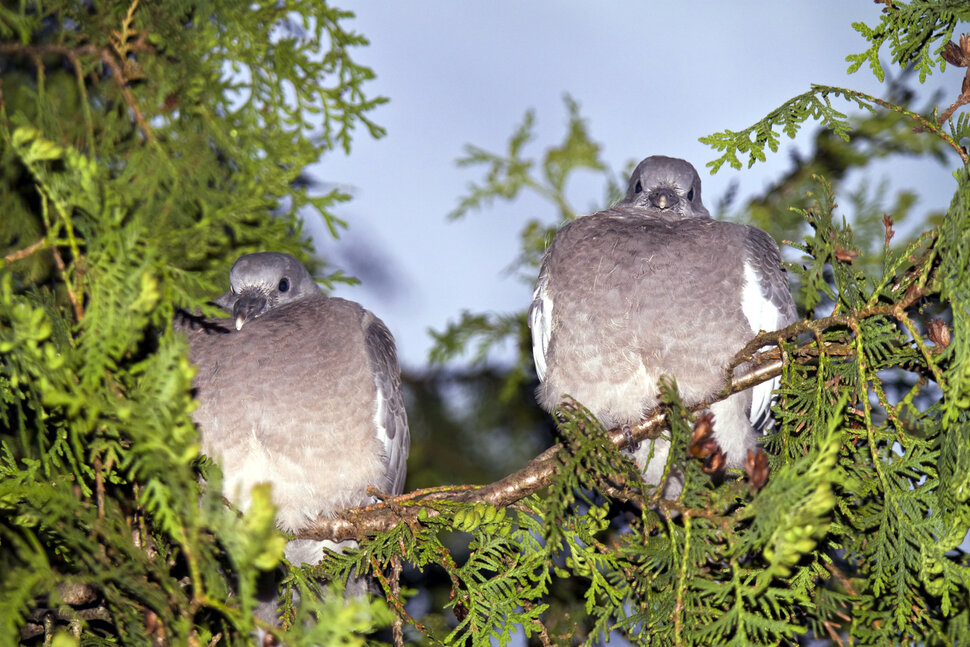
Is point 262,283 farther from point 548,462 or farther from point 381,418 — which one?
point 548,462

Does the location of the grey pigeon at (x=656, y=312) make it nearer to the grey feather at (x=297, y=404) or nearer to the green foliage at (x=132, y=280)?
the grey feather at (x=297, y=404)

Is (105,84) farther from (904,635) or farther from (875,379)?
(904,635)

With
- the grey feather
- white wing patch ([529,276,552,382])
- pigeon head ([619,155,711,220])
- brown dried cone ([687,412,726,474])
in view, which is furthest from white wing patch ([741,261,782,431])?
the grey feather

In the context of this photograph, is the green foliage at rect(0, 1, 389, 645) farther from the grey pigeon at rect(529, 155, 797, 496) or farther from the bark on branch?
the grey pigeon at rect(529, 155, 797, 496)

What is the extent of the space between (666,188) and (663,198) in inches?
5.4

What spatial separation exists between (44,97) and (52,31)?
72cm

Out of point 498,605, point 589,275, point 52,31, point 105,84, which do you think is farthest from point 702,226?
point 52,31

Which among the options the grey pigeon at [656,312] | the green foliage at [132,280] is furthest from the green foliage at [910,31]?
the green foliage at [132,280]

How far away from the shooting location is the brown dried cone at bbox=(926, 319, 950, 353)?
8.13ft

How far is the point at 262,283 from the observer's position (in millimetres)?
4262

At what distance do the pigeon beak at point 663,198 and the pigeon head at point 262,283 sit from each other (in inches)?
70.4

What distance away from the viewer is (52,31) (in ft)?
15.1

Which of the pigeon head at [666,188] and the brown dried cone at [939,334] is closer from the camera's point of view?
the brown dried cone at [939,334]

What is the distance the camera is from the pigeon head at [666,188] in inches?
166
